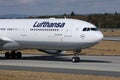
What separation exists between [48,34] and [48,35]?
11cm

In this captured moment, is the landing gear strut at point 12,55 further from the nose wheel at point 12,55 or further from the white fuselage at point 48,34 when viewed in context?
the white fuselage at point 48,34

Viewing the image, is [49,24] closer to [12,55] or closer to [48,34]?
[48,34]

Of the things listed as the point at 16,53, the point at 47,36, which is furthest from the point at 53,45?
the point at 16,53

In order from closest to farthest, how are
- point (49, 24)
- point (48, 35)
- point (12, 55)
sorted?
point (48, 35)
point (49, 24)
point (12, 55)

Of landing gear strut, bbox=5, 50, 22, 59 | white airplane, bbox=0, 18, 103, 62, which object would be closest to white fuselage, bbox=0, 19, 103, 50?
white airplane, bbox=0, 18, 103, 62

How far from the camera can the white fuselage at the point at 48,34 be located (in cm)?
3578

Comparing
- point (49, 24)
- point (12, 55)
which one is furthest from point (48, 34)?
point (12, 55)

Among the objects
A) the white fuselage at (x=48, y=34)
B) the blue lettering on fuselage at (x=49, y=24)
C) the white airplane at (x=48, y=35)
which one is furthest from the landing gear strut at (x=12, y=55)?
the blue lettering on fuselage at (x=49, y=24)

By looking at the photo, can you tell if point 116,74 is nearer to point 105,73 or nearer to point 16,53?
point 105,73

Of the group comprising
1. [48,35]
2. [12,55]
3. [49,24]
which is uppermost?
[49,24]

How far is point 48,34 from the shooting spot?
37875 mm

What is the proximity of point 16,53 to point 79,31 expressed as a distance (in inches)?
383

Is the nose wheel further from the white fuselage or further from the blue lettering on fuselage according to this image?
the blue lettering on fuselage

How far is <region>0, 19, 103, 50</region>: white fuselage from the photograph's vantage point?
35781 mm
